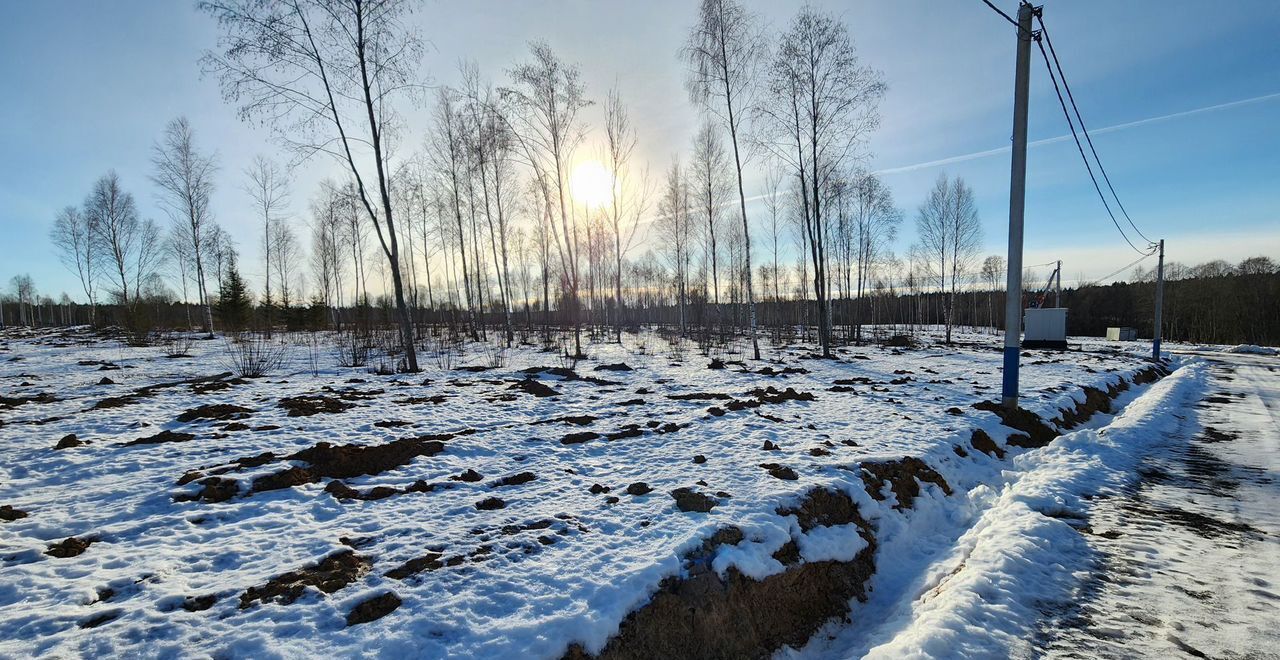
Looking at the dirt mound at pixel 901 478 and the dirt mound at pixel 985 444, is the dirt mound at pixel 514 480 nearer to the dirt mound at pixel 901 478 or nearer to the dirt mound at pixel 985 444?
the dirt mound at pixel 901 478

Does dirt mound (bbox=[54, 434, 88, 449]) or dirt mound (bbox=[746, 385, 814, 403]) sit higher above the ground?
dirt mound (bbox=[54, 434, 88, 449])

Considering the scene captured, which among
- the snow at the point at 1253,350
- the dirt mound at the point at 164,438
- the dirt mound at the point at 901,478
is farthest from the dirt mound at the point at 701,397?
the snow at the point at 1253,350

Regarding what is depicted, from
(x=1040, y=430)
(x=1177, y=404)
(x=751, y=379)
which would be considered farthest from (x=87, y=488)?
(x=1177, y=404)

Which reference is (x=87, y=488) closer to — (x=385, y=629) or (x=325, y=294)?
(x=385, y=629)

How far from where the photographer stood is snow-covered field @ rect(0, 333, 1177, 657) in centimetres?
267

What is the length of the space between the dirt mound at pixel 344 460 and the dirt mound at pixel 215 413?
2.72 meters

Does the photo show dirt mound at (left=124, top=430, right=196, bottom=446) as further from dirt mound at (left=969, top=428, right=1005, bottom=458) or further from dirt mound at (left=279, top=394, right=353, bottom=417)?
dirt mound at (left=969, top=428, right=1005, bottom=458)

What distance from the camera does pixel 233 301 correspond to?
27938mm

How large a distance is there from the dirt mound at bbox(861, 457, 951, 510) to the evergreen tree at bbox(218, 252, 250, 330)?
33.4 metres

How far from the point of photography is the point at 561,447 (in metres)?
6.10

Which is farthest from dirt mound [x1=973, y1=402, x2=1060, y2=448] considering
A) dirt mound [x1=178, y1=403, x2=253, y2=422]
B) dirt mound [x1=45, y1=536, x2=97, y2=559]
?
dirt mound [x1=178, y1=403, x2=253, y2=422]

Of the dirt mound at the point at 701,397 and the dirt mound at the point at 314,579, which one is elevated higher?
the dirt mound at the point at 314,579

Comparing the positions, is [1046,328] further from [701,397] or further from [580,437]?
[580,437]

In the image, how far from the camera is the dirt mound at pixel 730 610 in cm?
284
